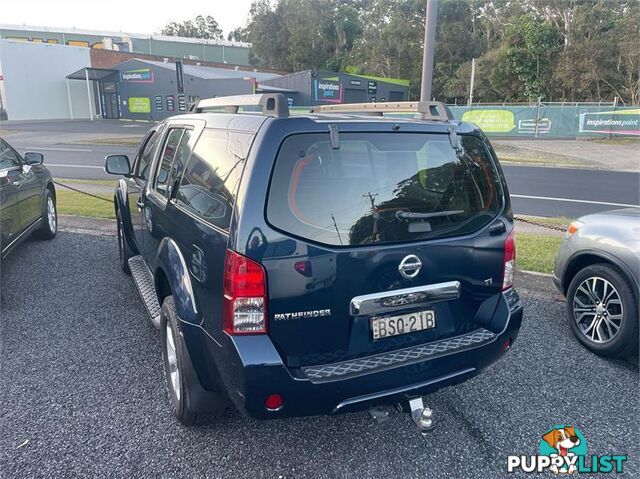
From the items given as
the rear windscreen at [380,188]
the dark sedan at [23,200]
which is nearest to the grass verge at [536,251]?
the rear windscreen at [380,188]

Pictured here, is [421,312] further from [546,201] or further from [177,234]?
[546,201]

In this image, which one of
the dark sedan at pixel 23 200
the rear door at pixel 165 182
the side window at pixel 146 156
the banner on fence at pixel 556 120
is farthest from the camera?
the banner on fence at pixel 556 120

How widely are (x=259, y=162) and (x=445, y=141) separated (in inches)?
45.5

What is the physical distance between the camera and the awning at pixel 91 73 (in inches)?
1766

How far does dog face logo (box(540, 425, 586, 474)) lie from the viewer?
2.73m

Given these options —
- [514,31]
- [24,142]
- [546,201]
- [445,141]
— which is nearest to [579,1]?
[514,31]

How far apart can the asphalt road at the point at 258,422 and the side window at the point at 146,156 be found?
140 cm

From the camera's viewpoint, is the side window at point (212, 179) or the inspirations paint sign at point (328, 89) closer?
the side window at point (212, 179)

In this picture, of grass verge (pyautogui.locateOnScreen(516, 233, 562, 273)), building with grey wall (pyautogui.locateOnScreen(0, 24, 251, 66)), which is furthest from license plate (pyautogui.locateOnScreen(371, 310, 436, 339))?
building with grey wall (pyautogui.locateOnScreen(0, 24, 251, 66))

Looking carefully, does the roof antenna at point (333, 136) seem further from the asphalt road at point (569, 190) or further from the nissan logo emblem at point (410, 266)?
the asphalt road at point (569, 190)

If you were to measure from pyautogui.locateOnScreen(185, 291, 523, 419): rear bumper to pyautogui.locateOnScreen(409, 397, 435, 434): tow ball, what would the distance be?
0.36 ft

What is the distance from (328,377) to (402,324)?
1.59 ft

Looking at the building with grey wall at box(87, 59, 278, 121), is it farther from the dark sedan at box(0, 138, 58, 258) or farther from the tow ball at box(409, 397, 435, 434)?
the tow ball at box(409, 397, 435, 434)

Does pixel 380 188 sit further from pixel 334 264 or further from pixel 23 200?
pixel 23 200
